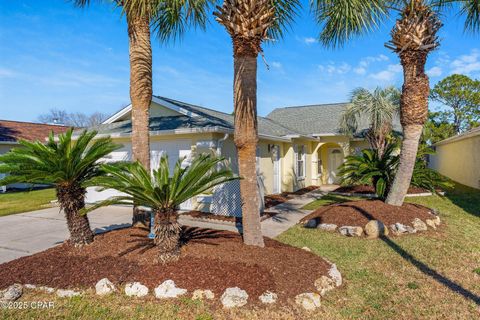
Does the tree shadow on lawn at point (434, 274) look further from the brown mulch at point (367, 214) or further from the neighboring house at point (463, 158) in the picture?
the neighboring house at point (463, 158)

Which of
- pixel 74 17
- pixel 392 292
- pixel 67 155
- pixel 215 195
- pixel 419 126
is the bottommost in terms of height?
pixel 392 292

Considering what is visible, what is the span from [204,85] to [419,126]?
1219 centimetres

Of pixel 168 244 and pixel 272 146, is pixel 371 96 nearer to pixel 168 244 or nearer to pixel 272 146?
pixel 272 146

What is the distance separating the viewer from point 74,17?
8.79 meters

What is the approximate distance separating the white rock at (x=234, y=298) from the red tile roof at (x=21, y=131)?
1883cm

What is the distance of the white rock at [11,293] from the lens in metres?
4.23

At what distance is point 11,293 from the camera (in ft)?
14.1

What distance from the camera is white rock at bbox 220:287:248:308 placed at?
3.97 meters

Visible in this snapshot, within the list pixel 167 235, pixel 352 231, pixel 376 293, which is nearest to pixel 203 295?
pixel 167 235

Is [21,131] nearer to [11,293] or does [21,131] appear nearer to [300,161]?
[300,161]

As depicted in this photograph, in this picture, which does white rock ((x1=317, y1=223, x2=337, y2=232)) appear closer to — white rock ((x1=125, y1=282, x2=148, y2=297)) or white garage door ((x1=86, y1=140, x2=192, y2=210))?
white garage door ((x1=86, y1=140, x2=192, y2=210))

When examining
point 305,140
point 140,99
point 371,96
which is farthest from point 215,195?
point 371,96

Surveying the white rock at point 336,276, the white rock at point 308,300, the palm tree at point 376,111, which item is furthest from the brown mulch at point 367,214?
the palm tree at point 376,111

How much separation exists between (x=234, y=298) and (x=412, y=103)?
288 inches
